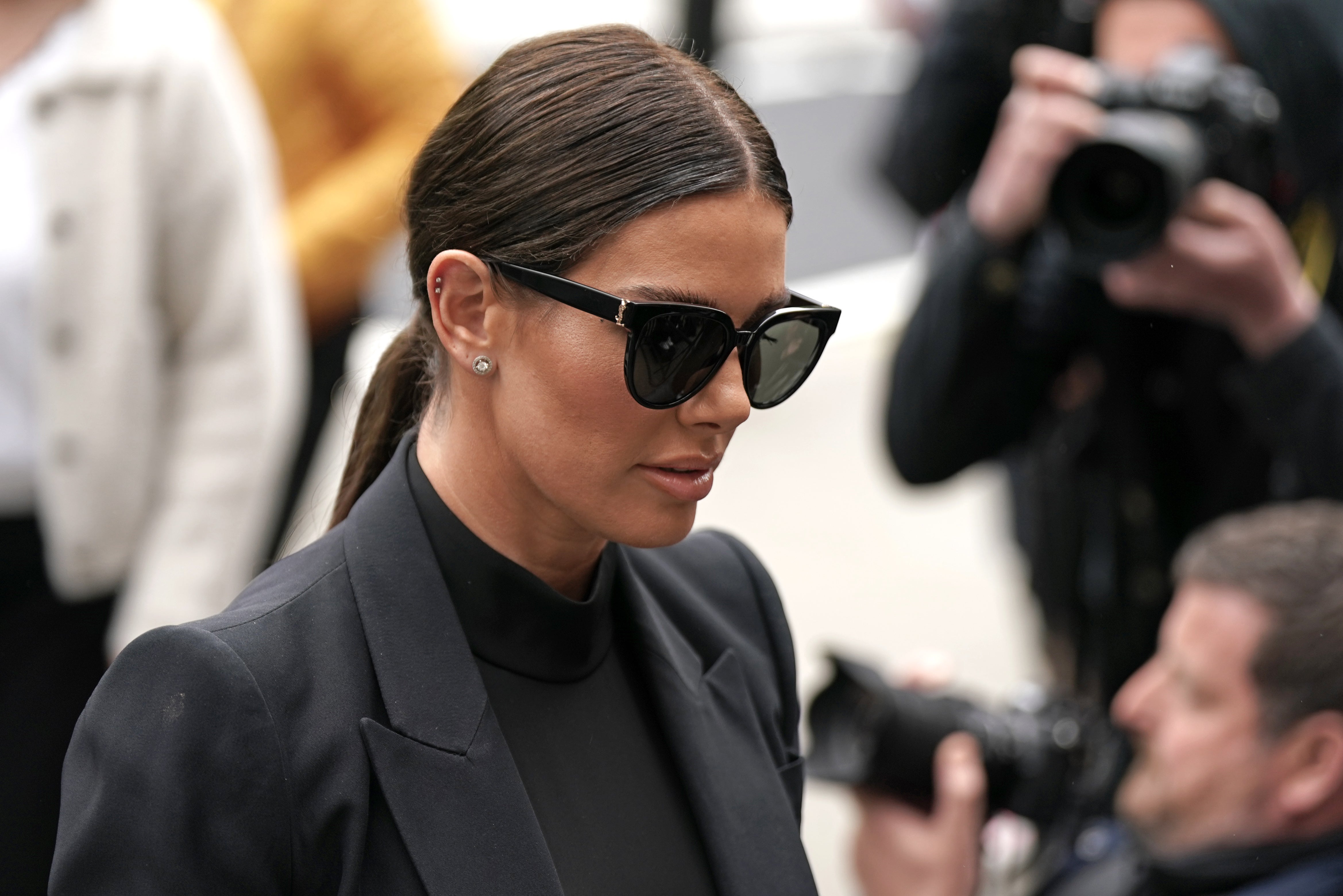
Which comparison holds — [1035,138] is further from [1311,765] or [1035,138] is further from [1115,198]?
[1311,765]

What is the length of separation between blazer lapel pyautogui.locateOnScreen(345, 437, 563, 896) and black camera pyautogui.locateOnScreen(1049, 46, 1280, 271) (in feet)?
3.80

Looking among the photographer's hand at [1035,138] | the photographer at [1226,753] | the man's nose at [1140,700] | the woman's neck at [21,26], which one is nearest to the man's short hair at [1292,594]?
the photographer at [1226,753]

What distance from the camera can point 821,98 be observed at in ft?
28.2

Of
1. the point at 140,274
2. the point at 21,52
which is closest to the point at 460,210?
the point at 140,274

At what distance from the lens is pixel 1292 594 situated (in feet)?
5.96

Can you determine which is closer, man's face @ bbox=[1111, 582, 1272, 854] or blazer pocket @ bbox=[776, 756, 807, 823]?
blazer pocket @ bbox=[776, 756, 807, 823]

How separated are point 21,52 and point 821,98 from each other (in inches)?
273

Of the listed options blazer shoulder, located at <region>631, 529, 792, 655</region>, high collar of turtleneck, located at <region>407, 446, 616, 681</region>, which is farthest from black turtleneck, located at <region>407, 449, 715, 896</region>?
blazer shoulder, located at <region>631, 529, 792, 655</region>

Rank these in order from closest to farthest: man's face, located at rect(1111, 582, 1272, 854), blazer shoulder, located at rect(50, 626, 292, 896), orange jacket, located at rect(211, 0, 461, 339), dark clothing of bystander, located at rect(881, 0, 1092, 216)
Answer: blazer shoulder, located at rect(50, 626, 292, 896)
man's face, located at rect(1111, 582, 1272, 854)
dark clothing of bystander, located at rect(881, 0, 1092, 216)
orange jacket, located at rect(211, 0, 461, 339)

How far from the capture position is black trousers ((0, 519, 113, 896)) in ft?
5.00

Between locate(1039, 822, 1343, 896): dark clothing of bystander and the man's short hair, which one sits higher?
the man's short hair

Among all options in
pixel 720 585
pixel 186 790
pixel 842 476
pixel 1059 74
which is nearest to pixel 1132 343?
pixel 1059 74

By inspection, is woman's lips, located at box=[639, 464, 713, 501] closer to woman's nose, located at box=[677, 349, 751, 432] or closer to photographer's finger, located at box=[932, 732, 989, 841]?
woman's nose, located at box=[677, 349, 751, 432]

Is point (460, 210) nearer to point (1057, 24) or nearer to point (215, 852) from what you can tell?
point (215, 852)
